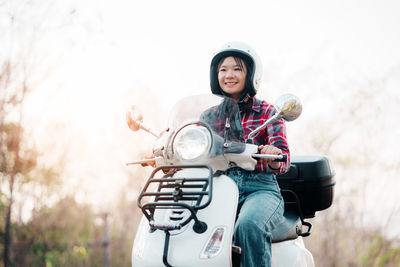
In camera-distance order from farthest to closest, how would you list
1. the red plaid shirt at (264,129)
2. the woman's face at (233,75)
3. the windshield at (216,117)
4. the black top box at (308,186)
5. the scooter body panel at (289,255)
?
the black top box at (308,186) < the woman's face at (233,75) < the red plaid shirt at (264,129) < the scooter body panel at (289,255) < the windshield at (216,117)

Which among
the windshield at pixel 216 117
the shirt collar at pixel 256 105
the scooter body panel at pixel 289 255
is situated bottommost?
the scooter body panel at pixel 289 255

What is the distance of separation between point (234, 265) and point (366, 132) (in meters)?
6.85

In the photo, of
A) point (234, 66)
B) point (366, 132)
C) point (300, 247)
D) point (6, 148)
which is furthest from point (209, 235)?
point (366, 132)

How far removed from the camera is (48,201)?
25.3 feet

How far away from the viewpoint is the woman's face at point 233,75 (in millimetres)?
2830

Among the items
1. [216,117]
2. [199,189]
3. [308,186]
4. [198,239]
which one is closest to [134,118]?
[216,117]

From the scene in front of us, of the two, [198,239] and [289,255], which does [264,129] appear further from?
[198,239]

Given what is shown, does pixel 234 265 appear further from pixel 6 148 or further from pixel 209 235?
pixel 6 148

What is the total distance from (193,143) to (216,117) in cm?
25

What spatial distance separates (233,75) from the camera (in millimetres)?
2830

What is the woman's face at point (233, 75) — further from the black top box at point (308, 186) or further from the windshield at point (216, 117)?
the black top box at point (308, 186)

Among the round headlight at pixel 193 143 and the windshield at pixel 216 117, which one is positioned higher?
the windshield at pixel 216 117

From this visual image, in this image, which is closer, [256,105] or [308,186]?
[256,105]

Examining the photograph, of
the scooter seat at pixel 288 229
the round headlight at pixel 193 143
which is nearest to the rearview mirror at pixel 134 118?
the round headlight at pixel 193 143
